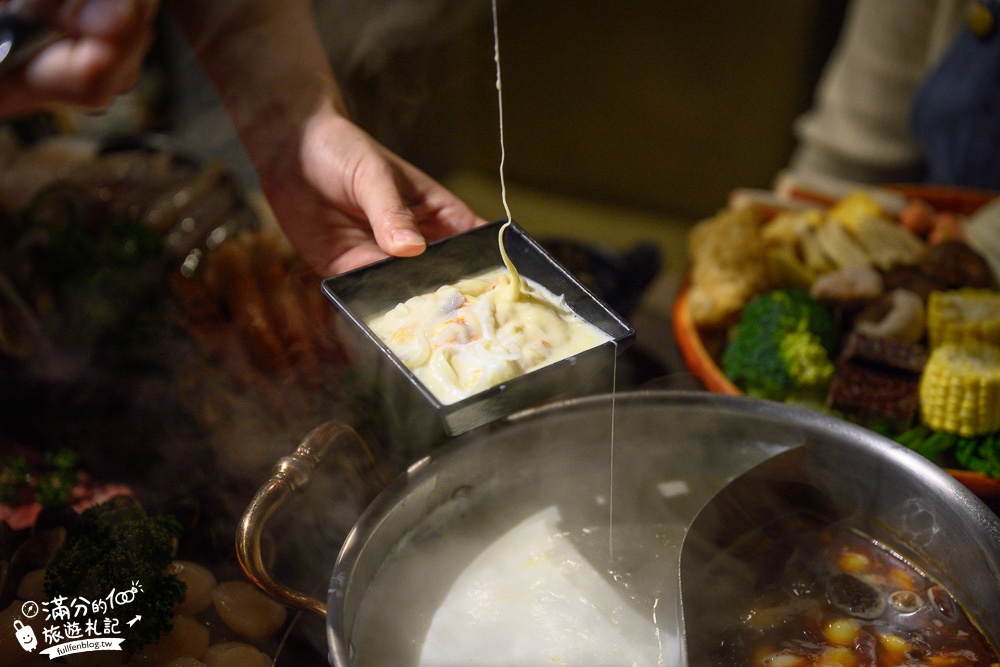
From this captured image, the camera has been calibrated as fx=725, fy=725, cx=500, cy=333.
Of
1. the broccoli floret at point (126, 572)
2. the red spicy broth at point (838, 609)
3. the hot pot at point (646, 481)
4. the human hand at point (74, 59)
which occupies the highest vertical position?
the human hand at point (74, 59)

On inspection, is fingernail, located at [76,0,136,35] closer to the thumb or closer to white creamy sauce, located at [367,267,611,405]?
the thumb

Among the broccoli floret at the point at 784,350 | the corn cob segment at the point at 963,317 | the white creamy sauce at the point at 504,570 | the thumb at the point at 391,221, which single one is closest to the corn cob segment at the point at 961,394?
the corn cob segment at the point at 963,317

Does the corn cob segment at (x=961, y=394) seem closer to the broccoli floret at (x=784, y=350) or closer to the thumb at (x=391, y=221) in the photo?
the broccoli floret at (x=784, y=350)

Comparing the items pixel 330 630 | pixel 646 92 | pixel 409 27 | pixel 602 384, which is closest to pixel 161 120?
pixel 409 27

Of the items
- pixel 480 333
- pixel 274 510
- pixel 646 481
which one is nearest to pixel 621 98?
pixel 646 481

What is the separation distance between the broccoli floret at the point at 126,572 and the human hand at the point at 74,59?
85cm

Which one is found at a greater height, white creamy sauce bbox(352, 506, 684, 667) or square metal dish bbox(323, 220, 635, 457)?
square metal dish bbox(323, 220, 635, 457)

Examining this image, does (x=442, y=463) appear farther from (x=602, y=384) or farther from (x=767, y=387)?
(x=767, y=387)

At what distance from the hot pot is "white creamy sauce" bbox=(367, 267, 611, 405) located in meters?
0.24

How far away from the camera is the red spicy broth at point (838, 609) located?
56.9 inches

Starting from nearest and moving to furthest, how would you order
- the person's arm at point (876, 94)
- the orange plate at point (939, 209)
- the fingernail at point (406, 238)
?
the fingernail at point (406, 238), the orange plate at point (939, 209), the person's arm at point (876, 94)

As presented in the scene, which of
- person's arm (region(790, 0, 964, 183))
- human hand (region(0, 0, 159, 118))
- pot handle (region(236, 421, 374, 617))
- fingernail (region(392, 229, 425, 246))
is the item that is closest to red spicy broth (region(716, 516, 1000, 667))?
pot handle (region(236, 421, 374, 617))

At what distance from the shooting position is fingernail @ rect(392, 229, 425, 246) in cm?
154

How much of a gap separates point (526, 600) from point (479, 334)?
1.96 ft
